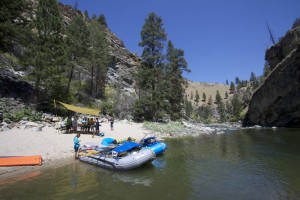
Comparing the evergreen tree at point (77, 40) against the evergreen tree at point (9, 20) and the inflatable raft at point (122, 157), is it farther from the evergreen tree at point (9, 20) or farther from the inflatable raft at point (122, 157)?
the inflatable raft at point (122, 157)

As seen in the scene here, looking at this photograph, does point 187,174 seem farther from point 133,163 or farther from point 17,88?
point 17,88

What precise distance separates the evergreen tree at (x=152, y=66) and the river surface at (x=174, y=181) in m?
26.8

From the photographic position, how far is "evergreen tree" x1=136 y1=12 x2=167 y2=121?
4300 cm

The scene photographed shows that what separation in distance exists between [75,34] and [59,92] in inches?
506

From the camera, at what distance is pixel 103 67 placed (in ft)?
160

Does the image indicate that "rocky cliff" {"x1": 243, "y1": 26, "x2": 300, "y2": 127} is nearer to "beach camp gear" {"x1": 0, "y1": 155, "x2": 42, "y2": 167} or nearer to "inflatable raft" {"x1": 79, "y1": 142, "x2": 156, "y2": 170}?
"inflatable raft" {"x1": 79, "y1": 142, "x2": 156, "y2": 170}

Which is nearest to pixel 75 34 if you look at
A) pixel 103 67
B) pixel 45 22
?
pixel 45 22

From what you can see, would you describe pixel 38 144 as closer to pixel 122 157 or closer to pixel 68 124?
pixel 68 124

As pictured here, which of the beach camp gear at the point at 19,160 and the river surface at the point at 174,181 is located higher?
the beach camp gear at the point at 19,160

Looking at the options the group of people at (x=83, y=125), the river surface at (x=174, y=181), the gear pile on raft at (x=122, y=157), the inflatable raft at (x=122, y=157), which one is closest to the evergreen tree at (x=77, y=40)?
the group of people at (x=83, y=125)

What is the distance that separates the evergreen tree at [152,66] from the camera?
43.0 meters

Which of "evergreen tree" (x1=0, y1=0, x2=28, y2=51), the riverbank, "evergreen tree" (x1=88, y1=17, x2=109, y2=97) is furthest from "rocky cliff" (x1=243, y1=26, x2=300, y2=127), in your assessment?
"evergreen tree" (x1=0, y1=0, x2=28, y2=51)

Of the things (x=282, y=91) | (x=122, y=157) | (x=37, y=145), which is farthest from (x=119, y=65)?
(x=122, y=157)

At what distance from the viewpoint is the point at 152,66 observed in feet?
149
